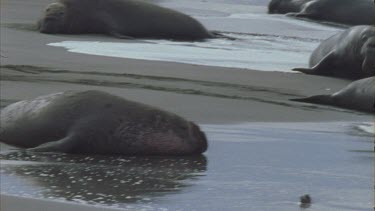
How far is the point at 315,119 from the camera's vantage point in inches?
249

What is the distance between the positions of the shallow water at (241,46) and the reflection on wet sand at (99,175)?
395 centimetres

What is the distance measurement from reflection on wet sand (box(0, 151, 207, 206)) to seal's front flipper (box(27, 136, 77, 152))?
5cm

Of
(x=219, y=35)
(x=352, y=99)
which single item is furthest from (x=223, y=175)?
(x=219, y=35)

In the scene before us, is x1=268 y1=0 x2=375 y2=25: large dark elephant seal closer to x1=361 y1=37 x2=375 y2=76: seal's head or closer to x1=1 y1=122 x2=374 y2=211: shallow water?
x1=361 y1=37 x2=375 y2=76: seal's head

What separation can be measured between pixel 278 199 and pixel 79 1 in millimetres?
7642

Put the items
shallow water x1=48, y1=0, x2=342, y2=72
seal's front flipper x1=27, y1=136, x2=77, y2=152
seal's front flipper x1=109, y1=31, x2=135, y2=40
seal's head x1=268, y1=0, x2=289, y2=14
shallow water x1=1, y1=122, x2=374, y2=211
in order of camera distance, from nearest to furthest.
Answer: shallow water x1=1, y1=122, x2=374, y2=211 → seal's front flipper x1=27, y1=136, x2=77, y2=152 → shallow water x1=48, y1=0, x2=342, y2=72 → seal's front flipper x1=109, y1=31, x2=135, y2=40 → seal's head x1=268, y1=0, x2=289, y2=14

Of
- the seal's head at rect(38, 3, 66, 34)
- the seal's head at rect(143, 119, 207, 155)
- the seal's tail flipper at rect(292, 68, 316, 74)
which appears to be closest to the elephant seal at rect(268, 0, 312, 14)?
the seal's head at rect(38, 3, 66, 34)

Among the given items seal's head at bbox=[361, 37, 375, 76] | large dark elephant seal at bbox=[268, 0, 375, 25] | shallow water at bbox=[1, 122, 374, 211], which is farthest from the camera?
large dark elephant seal at bbox=[268, 0, 375, 25]

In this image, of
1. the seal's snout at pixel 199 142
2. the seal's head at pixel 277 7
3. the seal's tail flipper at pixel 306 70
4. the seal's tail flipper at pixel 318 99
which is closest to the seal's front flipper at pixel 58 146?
the seal's snout at pixel 199 142

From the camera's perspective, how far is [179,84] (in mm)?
7387

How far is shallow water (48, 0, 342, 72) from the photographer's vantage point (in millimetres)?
9115

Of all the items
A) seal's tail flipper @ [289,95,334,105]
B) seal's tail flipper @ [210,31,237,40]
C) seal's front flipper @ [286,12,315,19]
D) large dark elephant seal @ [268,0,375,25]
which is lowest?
seal's tail flipper @ [289,95,334,105]

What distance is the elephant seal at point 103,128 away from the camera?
5.08 m

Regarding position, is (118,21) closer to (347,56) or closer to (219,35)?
(219,35)
